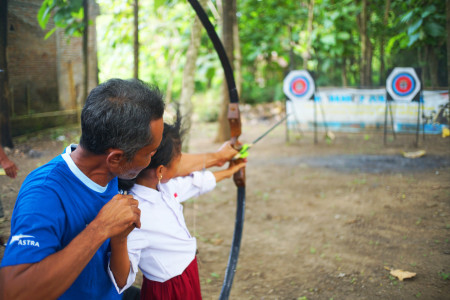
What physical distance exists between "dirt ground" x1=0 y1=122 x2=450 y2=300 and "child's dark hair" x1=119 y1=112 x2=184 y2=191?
1.90 ft

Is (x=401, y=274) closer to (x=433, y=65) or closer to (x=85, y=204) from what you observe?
(x=433, y=65)

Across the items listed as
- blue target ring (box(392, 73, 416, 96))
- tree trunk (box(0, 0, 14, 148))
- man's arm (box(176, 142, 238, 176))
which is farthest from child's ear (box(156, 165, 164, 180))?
blue target ring (box(392, 73, 416, 96))

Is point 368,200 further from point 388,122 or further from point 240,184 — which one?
point 240,184

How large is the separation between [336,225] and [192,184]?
203cm

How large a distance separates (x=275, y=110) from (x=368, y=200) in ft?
25.9

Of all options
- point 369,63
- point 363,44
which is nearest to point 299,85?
point 363,44

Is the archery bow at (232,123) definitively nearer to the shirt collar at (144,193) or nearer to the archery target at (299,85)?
the shirt collar at (144,193)

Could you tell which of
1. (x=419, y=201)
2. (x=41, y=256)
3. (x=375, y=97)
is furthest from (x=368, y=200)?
(x=41, y=256)

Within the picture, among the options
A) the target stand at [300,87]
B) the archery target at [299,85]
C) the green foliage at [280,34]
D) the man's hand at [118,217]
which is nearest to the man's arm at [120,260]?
the man's hand at [118,217]

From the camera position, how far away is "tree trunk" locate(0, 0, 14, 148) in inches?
66.7

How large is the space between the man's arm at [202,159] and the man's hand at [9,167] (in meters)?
0.71

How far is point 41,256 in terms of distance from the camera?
2.94 ft

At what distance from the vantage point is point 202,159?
218 cm

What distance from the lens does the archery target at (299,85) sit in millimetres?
6789
